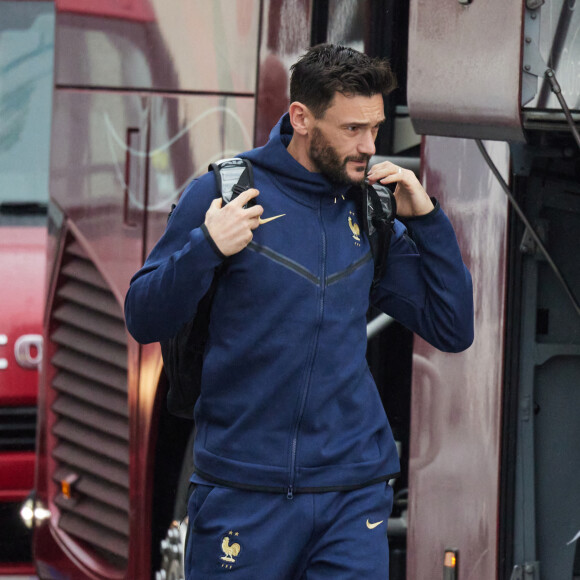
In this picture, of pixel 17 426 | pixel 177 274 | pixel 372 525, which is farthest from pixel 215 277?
pixel 17 426

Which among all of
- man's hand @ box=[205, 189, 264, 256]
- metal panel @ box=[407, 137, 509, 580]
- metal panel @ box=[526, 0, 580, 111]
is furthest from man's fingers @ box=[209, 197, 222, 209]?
metal panel @ box=[407, 137, 509, 580]

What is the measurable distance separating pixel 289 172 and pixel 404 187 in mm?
263

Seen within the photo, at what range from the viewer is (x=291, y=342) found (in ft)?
9.27

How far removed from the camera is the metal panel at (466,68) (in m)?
3.18

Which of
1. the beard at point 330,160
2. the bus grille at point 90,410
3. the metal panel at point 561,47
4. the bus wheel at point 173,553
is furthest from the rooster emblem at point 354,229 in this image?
the bus grille at point 90,410

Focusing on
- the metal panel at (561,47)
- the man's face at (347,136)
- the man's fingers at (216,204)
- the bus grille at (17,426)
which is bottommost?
the bus grille at (17,426)

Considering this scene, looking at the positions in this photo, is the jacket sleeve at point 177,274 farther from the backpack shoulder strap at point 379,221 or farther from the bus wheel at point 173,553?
the bus wheel at point 173,553

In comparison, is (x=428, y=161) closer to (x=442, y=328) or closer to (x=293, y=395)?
(x=442, y=328)

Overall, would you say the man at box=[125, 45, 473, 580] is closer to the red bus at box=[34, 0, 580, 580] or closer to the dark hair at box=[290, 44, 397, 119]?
the dark hair at box=[290, 44, 397, 119]

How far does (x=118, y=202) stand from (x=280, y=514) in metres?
2.57

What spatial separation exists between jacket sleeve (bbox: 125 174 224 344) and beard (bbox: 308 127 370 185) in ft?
0.76

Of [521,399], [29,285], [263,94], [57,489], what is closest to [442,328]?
[521,399]

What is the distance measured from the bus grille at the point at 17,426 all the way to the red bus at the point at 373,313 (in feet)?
3.13

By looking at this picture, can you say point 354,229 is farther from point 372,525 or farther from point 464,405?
point 464,405
